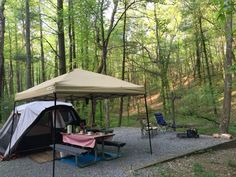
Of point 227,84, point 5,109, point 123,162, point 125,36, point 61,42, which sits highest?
point 125,36

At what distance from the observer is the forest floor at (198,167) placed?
530cm

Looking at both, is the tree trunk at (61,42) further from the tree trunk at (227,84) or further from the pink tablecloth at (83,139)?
the tree trunk at (227,84)

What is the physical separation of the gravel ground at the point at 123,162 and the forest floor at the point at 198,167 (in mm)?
278

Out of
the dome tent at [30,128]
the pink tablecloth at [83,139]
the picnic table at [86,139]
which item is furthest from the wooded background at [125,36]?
the dome tent at [30,128]

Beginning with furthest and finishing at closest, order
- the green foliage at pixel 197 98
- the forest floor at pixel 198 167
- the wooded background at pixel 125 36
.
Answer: the green foliage at pixel 197 98 → the wooded background at pixel 125 36 → the forest floor at pixel 198 167

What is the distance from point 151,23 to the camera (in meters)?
19.9

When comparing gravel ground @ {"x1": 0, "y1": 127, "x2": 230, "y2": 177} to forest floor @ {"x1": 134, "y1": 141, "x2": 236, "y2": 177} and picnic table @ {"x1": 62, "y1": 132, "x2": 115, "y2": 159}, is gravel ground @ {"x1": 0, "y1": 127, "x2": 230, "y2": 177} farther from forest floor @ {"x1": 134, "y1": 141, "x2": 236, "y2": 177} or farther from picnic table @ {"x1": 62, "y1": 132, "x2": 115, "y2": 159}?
picnic table @ {"x1": 62, "y1": 132, "x2": 115, "y2": 159}

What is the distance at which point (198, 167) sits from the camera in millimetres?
5715

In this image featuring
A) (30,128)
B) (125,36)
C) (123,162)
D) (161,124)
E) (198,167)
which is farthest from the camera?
(125,36)

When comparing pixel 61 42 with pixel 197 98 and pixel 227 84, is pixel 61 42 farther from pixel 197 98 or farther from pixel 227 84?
pixel 197 98

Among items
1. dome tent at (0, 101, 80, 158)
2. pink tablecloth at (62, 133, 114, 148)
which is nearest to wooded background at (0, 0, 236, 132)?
pink tablecloth at (62, 133, 114, 148)

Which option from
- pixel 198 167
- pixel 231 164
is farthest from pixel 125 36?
pixel 198 167

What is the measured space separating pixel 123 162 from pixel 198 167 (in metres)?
1.64

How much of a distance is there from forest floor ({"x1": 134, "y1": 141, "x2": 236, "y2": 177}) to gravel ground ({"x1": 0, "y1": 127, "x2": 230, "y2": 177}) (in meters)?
0.28
